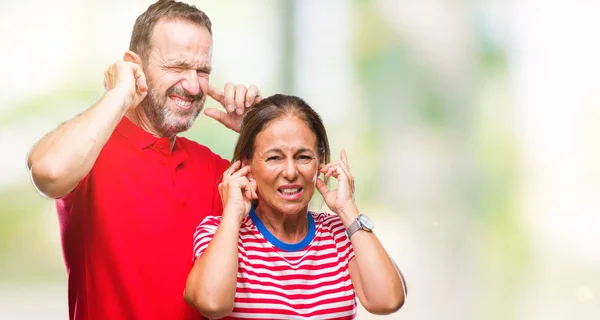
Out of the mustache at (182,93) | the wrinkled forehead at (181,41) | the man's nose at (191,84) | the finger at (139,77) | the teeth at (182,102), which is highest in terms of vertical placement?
the wrinkled forehead at (181,41)

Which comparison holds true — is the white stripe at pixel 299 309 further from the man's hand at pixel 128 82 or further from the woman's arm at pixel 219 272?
the man's hand at pixel 128 82

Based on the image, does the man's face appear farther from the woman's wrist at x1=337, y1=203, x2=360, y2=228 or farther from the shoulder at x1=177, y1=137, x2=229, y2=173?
the woman's wrist at x1=337, y1=203, x2=360, y2=228

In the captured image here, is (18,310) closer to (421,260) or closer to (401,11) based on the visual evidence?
(421,260)

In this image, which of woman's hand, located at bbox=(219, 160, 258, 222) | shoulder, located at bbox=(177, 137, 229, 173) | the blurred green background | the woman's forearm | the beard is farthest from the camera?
the blurred green background

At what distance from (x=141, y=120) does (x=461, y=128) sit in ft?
6.55

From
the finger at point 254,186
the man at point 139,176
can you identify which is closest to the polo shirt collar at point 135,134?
the man at point 139,176

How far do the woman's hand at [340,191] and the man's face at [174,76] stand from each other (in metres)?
0.37

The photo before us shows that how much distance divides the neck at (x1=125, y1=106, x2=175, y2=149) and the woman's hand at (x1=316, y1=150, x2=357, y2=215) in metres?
0.43

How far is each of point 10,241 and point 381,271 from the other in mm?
2082

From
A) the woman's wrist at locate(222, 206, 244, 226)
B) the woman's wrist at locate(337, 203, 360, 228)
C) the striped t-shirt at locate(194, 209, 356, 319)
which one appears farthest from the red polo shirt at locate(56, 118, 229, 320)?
the woman's wrist at locate(337, 203, 360, 228)

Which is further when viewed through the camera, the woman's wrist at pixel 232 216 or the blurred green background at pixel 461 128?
the blurred green background at pixel 461 128

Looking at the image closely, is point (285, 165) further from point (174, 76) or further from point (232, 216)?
point (174, 76)

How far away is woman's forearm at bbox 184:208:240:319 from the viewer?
1.59 m

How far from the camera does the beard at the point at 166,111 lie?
1915mm
